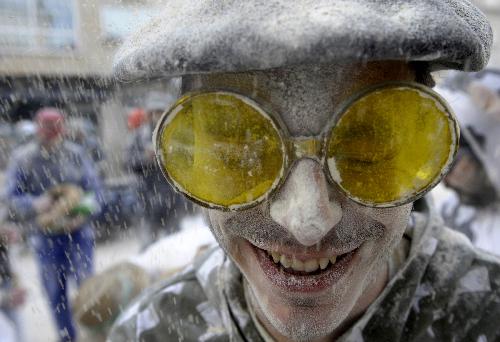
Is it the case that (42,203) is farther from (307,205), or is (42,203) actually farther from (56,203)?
(307,205)

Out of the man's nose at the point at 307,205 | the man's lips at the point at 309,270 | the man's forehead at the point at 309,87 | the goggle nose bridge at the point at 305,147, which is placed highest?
the man's forehead at the point at 309,87

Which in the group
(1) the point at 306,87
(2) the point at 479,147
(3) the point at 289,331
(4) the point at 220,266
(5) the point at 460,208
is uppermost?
(1) the point at 306,87

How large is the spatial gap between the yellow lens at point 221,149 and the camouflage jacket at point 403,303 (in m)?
0.56

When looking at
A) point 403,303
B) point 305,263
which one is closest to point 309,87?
point 305,263

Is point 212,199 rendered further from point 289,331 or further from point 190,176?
point 289,331

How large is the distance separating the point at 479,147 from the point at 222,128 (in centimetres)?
252

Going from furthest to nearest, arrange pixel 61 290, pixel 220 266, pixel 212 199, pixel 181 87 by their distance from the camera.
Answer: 1. pixel 61 290
2. pixel 220 266
3. pixel 181 87
4. pixel 212 199

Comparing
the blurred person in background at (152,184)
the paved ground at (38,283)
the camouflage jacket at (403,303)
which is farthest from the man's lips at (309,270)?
the blurred person in background at (152,184)

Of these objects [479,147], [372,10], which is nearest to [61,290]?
[479,147]

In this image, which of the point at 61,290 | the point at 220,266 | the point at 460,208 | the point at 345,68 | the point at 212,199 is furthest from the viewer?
the point at 61,290

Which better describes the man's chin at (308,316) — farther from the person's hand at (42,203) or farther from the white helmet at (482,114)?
the person's hand at (42,203)

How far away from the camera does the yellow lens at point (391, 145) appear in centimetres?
102

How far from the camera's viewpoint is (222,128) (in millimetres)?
1090

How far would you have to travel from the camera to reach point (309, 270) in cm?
121
